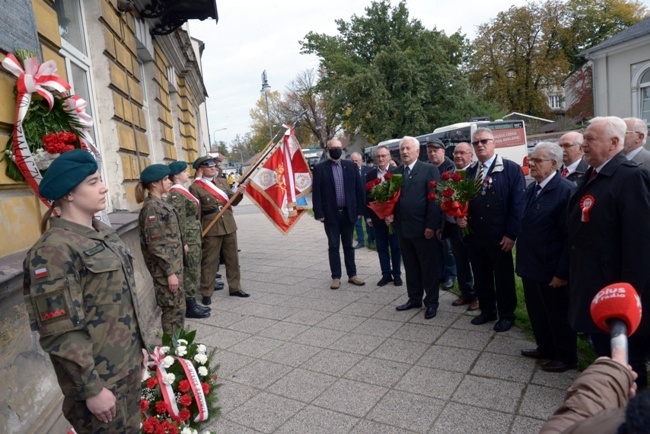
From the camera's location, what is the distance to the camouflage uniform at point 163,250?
4.22 meters

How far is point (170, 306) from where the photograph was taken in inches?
173

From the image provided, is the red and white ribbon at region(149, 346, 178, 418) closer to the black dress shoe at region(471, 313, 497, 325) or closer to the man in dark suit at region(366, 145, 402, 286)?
the black dress shoe at region(471, 313, 497, 325)

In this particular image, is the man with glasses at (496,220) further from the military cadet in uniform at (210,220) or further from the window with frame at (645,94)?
the window with frame at (645,94)

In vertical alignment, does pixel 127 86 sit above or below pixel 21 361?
above

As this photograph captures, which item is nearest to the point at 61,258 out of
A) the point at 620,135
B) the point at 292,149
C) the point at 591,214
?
the point at 591,214

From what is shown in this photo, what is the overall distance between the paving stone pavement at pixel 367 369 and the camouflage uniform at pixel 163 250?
65 centimetres

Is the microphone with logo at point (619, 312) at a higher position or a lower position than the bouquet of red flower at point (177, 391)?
higher

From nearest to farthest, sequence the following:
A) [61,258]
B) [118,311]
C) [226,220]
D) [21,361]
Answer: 1. [61,258]
2. [118,311]
3. [21,361]
4. [226,220]

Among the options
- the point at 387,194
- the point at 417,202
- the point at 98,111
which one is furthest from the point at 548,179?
the point at 98,111

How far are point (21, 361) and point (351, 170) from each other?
5.00 meters

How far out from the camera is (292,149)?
6926 millimetres

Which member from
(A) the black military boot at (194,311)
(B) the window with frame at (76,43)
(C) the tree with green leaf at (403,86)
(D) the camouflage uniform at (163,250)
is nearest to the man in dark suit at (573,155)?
(D) the camouflage uniform at (163,250)

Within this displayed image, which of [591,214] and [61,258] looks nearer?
[61,258]

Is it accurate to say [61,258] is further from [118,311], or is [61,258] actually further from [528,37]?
[528,37]
